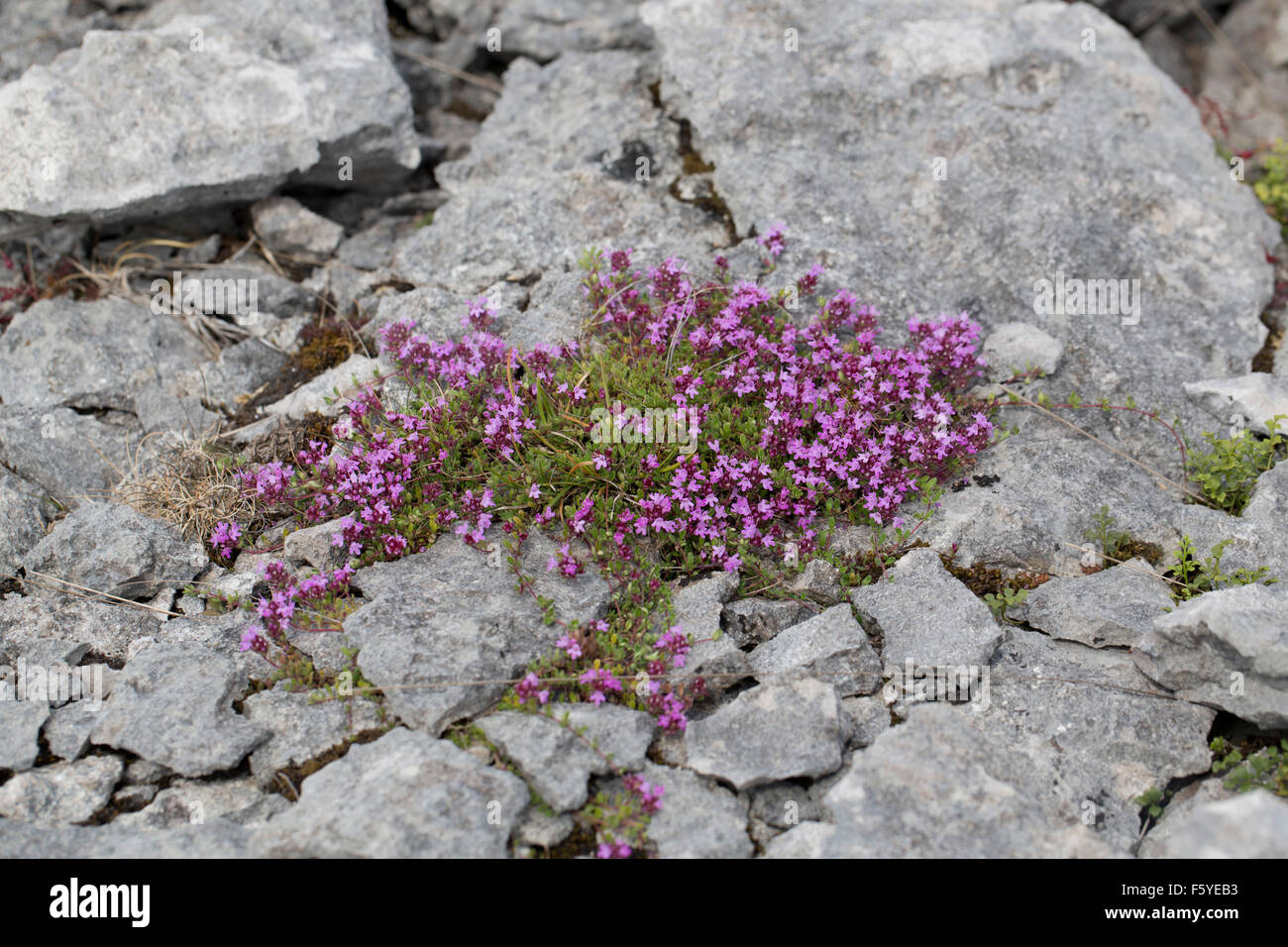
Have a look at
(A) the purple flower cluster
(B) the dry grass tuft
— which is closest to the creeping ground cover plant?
(A) the purple flower cluster

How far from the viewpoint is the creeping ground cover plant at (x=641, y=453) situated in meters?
5.94

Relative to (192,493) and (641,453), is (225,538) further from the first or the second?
(641,453)

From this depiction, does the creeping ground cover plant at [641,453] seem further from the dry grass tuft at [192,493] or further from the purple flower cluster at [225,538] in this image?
the dry grass tuft at [192,493]

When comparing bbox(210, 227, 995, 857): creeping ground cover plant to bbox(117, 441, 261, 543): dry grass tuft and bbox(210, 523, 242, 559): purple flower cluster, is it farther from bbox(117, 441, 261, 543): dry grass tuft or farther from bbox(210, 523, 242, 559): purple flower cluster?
bbox(117, 441, 261, 543): dry grass tuft

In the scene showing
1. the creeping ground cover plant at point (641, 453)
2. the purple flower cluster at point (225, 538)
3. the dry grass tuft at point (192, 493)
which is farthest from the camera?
the dry grass tuft at point (192, 493)

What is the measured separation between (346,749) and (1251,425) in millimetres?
6464

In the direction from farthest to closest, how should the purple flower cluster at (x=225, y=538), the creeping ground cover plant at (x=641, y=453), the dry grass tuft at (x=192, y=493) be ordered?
the dry grass tuft at (x=192, y=493)
the purple flower cluster at (x=225, y=538)
the creeping ground cover plant at (x=641, y=453)

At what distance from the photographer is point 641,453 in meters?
6.37

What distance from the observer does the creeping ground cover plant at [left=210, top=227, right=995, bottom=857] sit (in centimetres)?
594

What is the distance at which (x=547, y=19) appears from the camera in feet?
33.7

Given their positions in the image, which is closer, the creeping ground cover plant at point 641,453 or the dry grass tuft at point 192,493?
the creeping ground cover plant at point 641,453

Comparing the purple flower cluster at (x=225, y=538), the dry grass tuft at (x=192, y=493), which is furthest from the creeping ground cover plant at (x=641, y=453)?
the dry grass tuft at (x=192, y=493)
